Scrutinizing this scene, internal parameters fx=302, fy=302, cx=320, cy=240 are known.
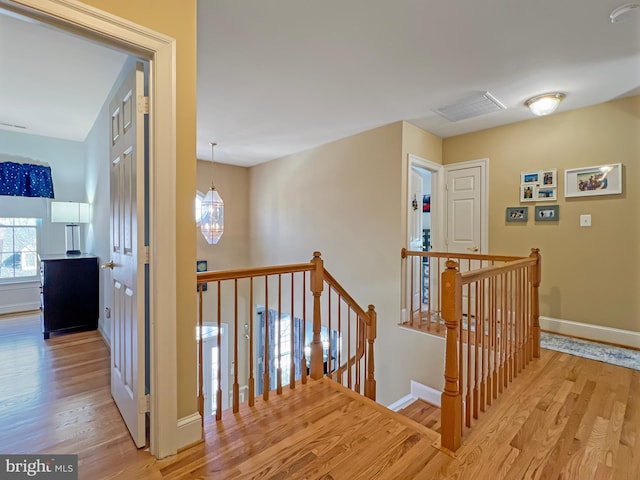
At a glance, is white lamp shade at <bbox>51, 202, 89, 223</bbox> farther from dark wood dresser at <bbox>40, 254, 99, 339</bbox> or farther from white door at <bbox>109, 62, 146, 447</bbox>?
white door at <bbox>109, 62, 146, 447</bbox>

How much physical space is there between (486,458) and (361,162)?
11.0 feet

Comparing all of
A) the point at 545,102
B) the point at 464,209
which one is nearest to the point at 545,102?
the point at 545,102

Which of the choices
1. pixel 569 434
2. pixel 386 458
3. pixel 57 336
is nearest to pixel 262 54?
pixel 386 458

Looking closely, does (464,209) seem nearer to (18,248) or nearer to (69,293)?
(69,293)

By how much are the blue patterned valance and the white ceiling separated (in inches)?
28.6

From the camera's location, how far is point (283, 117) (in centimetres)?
356

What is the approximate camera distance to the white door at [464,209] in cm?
393

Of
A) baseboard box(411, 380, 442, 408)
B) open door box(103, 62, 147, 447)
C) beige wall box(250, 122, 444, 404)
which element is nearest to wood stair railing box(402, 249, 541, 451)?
beige wall box(250, 122, 444, 404)

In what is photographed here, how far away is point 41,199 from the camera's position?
14.1 ft

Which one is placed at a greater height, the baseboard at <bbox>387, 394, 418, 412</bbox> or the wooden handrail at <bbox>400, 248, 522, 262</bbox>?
the wooden handrail at <bbox>400, 248, 522, 262</bbox>

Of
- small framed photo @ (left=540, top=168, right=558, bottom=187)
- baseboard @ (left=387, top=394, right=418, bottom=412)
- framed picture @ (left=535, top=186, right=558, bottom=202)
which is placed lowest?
baseboard @ (left=387, top=394, right=418, bottom=412)

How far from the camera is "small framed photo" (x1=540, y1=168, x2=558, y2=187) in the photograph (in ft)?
11.1

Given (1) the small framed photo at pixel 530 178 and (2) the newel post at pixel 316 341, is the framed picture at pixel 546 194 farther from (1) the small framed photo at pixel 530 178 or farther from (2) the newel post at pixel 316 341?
(2) the newel post at pixel 316 341

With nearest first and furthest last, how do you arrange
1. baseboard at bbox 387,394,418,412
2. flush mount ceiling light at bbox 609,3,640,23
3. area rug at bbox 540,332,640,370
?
flush mount ceiling light at bbox 609,3,640,23 → area rug at bbox 540,332,640,370 → baseboard at bbox 387,394,418,412
